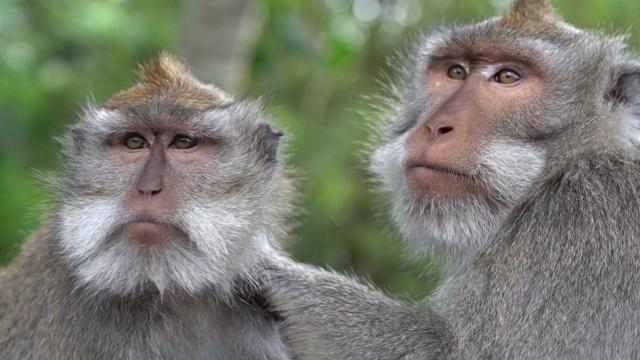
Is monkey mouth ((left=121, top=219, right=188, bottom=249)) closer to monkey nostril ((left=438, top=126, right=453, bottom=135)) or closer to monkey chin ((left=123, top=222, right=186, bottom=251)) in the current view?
monkey chin ((left=123, top=222, right=186, bottom=251))

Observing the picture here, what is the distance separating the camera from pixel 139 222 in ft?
15.1

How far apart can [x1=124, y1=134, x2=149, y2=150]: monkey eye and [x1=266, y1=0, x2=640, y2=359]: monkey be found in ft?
3.23

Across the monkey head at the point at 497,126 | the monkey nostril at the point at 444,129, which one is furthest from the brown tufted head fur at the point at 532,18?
the monkey nostril at the point at 444,129

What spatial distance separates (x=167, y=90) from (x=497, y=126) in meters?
1.79

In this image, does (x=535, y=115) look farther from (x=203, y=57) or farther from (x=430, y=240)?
(x=203, y=57)

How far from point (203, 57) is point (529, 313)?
168 inches

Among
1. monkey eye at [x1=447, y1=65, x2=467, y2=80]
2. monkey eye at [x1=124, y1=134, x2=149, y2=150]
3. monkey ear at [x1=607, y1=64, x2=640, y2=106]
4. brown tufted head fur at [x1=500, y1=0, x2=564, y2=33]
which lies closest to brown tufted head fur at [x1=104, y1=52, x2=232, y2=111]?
monkey eye at [x1=124, y1=134, x2=149, y2=150]

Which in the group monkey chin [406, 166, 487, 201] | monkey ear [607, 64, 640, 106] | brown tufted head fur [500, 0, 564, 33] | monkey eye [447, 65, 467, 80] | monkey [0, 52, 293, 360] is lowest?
monkey [0, 52, 293, 360]

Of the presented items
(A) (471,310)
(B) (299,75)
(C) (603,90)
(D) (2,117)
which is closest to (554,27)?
(C) (603,90)

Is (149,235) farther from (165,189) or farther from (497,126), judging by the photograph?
(497,126)

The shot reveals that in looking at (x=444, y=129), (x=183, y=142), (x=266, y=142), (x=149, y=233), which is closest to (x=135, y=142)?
(x=183, y=142)

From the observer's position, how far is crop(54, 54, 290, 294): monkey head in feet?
15.4

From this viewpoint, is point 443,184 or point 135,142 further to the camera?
point 135,142

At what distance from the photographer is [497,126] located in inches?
196
